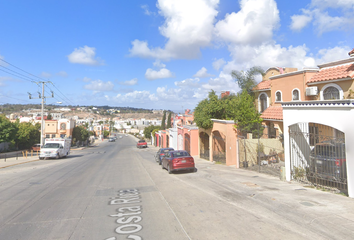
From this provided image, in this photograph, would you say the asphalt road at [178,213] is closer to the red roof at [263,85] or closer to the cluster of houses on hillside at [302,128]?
the cluster of houses on hillside at [302,128]

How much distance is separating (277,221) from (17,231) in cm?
636

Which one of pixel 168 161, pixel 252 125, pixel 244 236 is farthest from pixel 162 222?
pixel 252 125

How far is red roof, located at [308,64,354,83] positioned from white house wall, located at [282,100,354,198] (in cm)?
705

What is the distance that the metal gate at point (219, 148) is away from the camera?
19469 millimetres

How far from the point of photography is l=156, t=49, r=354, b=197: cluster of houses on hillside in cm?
855

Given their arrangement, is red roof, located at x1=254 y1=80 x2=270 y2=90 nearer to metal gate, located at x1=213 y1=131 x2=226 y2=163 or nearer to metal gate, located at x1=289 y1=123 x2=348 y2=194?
metal gate, located at x1=213 y1=131 x2=226 y2=163

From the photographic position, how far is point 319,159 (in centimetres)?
962

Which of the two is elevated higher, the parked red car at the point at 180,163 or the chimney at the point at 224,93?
the chimney at the point at 224,93

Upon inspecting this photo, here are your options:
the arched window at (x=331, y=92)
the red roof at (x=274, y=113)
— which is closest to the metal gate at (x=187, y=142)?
the red roof at (x=274, y=113)

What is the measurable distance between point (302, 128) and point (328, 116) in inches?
127

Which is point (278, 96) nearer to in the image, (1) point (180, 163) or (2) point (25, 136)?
(1) point (180, 163)

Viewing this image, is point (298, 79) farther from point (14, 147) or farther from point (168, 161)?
point (14, 147)

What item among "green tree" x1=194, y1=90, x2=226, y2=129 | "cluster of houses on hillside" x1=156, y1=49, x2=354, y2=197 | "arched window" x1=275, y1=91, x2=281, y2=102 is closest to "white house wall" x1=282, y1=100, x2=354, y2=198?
"cluster of houses on hillside" x1=156, y1=49, x2=354, y2=197

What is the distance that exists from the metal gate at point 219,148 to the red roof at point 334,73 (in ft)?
26.2
